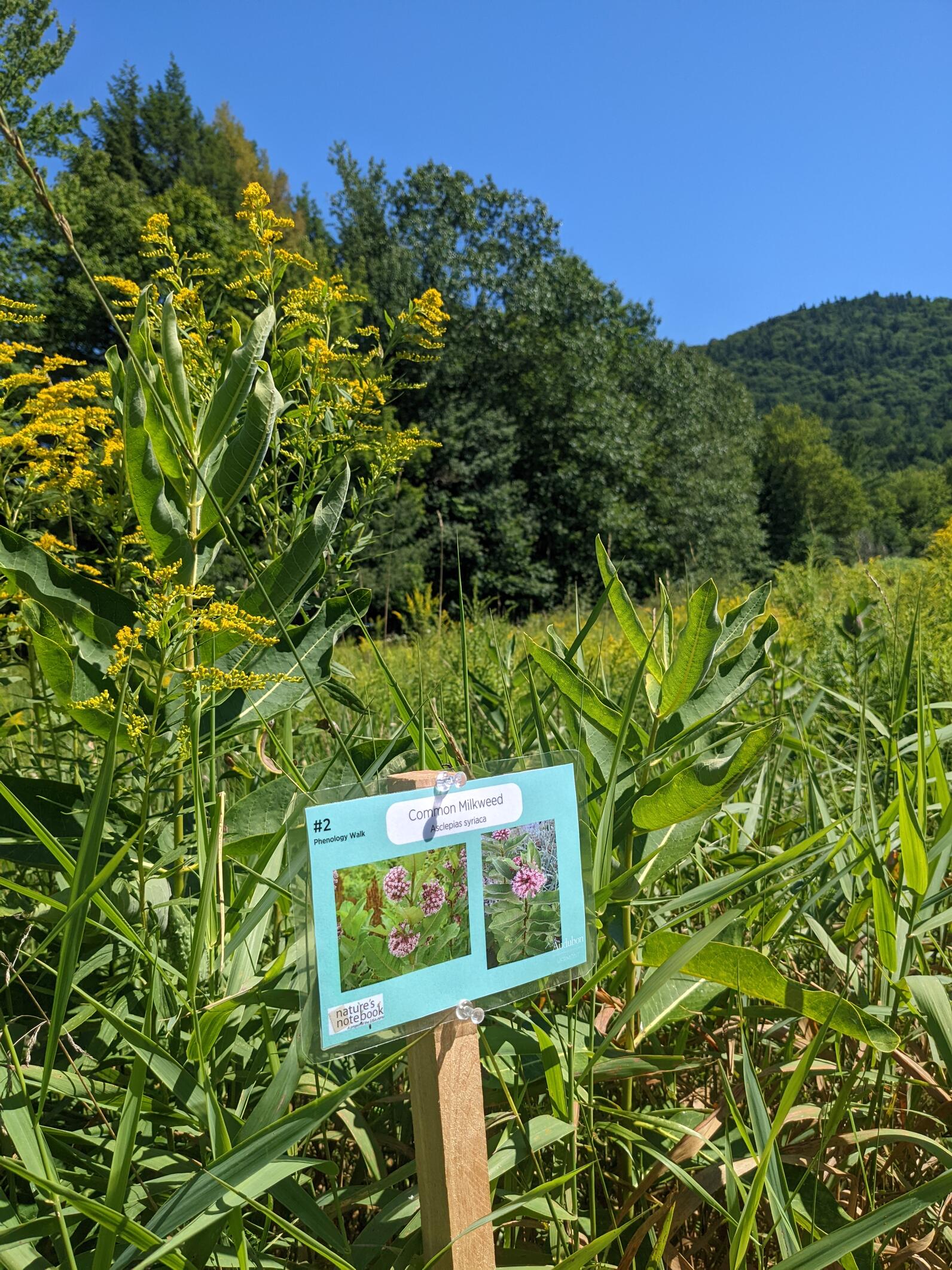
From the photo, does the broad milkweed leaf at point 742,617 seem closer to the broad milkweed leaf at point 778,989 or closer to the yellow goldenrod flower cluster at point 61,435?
the broad milkweed leaf at point 778,989

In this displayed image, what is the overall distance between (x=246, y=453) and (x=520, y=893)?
615 millimetres

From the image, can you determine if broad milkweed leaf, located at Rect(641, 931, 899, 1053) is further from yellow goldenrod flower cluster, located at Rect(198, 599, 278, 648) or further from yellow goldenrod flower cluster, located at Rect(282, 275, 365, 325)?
yellow goldenrod flower cluster, located at Rect(282, 275, 365, 325)

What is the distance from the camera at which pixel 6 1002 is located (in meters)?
1.02

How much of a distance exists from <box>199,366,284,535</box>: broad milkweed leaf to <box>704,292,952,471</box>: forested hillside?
226ft

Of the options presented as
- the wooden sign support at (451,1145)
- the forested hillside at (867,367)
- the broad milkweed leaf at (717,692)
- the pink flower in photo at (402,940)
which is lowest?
the wooden sign support at (451,1145)

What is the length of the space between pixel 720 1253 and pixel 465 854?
61 centimetres

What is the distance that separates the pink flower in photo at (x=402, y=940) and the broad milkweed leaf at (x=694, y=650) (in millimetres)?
420

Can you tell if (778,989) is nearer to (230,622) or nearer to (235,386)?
(230,622)

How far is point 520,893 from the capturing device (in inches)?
31.7

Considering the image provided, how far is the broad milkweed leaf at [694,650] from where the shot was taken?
0.93m

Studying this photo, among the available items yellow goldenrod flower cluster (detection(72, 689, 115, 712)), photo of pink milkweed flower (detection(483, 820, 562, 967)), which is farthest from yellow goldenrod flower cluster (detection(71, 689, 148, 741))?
photo of pink milkweed flower (detection(483, 820, 562, 967))

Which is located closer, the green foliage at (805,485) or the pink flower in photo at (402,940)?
the pink flower in photo at (402,940)

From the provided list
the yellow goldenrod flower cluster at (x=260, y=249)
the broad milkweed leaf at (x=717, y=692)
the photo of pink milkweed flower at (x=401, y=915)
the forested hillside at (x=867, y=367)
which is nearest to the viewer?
the photo of pink milkweed flower at (x=401, y=915)

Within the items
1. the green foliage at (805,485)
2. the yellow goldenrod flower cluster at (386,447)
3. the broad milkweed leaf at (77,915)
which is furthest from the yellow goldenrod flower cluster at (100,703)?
the green foliage at (805,485)
